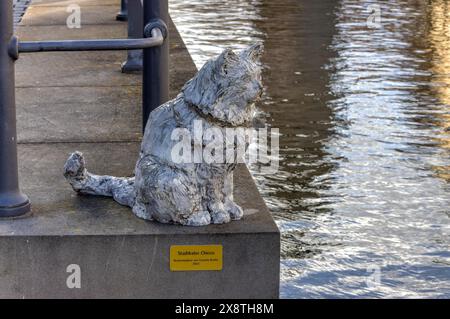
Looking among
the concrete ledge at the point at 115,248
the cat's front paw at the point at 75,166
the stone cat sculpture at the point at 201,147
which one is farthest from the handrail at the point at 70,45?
the concrete ledge at the point at 115,248

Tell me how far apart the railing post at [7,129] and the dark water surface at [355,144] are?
1.58m

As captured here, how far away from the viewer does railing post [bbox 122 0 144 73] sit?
8.70 metres

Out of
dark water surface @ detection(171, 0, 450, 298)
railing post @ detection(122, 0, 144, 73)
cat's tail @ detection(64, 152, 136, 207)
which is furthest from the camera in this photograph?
railing post @ detection(122, 0, 144, 73)

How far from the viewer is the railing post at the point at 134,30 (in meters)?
8.70

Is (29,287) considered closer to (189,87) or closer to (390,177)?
(189,87)

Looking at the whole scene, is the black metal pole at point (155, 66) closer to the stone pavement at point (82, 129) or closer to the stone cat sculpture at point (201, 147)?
the stone pavement at point (82, 129)

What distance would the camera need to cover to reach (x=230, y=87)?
424cm

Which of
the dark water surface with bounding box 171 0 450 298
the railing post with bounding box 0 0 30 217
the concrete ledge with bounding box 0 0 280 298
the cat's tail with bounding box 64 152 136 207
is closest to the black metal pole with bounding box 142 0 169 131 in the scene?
the concrete ledge with bounding box 0 0 280 298

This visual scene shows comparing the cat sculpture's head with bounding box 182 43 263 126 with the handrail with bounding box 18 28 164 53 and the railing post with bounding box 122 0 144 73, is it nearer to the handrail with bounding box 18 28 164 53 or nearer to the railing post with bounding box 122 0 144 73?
the handrail with bounding box 18 28 164 53

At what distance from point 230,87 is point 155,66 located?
151 centimetres

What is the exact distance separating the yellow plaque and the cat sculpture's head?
1.83 feet

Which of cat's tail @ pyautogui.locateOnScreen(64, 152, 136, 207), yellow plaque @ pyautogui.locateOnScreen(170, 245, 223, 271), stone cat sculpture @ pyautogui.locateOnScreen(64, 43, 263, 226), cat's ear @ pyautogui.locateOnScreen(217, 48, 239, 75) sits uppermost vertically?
cat's ear @ pyautogui.locateOnScreen(217, 48, 239, 75)
